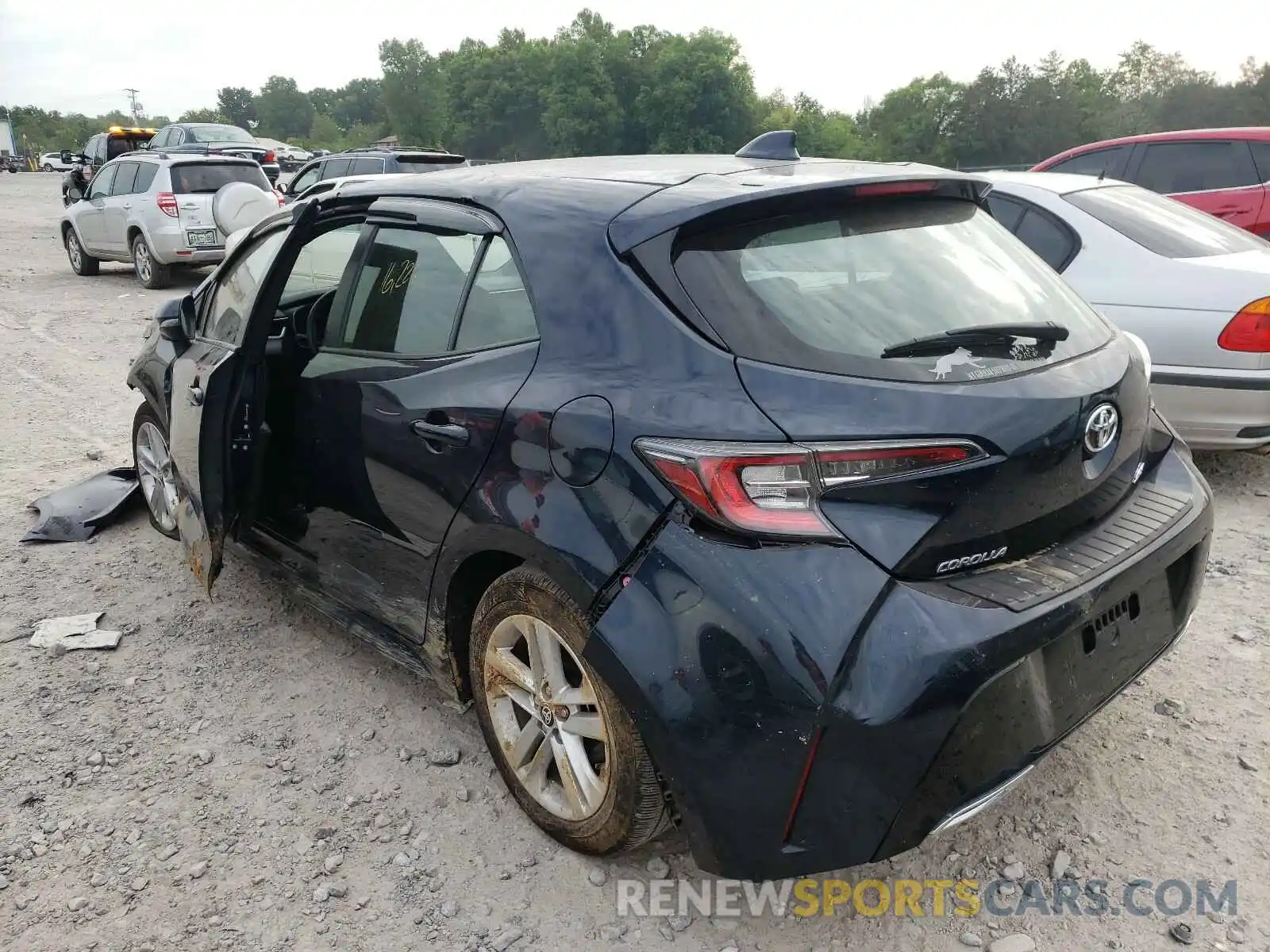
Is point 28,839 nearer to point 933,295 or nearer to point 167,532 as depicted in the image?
point 167,532

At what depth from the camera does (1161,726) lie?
2879 mm

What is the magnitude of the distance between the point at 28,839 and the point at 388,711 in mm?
1055

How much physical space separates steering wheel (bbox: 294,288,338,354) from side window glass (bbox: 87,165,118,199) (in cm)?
1241

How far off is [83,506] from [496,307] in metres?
3.45

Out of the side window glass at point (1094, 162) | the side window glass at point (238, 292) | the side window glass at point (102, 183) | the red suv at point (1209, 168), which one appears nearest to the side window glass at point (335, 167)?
the side window glass at point (102, 183)

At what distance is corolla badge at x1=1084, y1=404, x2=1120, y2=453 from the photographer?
209 cm

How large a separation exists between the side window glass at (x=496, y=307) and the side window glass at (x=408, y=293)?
0.08 meters

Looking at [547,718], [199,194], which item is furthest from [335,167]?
[547,718]

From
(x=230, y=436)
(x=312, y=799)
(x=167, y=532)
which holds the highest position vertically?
(x=230, y=436)

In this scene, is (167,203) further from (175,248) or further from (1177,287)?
(1177,287)

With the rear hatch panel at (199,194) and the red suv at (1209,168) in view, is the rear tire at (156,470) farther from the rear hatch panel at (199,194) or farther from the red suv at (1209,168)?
the rear hatch panel at (199,194)

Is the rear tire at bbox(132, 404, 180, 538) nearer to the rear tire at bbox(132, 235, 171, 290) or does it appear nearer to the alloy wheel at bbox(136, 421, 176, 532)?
the alloy wheel at bbox(136, 421, 176, 532)

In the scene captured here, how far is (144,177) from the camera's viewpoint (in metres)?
12.7

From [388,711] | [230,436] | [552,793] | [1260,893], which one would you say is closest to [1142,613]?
[1260,893]
